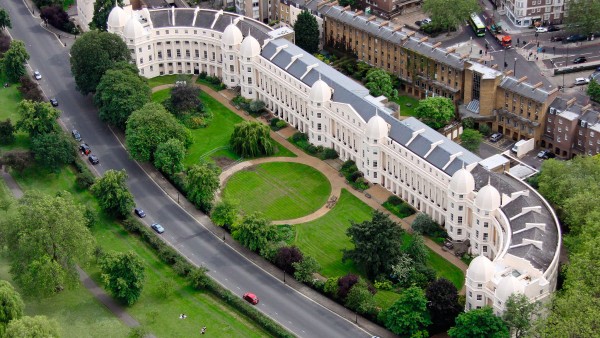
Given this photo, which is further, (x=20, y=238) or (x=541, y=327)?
(x=20, y=238)

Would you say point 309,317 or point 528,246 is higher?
point 528,246

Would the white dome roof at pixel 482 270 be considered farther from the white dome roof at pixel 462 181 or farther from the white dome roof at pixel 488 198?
the white dome roof at pixel 462 181

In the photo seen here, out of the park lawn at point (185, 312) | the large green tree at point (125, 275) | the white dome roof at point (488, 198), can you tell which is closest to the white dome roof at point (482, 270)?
the white dome roof at point (488, 198)

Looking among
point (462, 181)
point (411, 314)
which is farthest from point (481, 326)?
point (462, 181)

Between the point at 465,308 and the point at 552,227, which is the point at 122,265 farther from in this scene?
the point at 552,227

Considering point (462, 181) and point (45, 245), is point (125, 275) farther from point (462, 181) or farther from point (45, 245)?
point (462, 181)

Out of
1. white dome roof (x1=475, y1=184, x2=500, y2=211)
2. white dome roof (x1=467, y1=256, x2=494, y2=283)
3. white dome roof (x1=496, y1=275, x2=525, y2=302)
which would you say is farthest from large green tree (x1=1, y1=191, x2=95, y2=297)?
white dome roof (x1=496, y1=275, x2=525, y2=302)

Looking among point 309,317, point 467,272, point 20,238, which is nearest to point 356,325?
point 309,317
